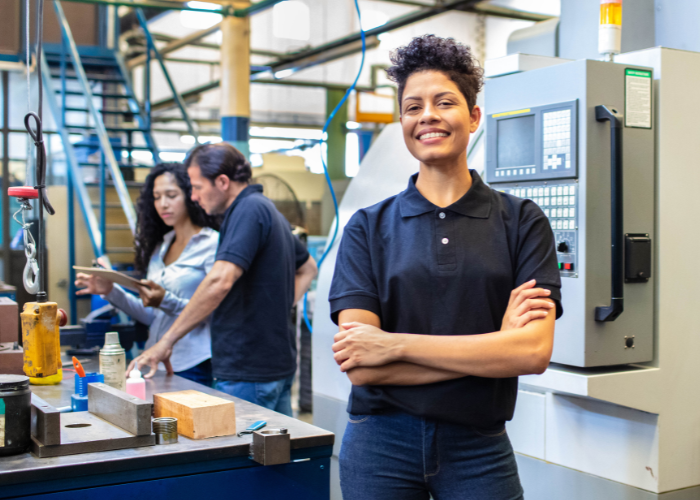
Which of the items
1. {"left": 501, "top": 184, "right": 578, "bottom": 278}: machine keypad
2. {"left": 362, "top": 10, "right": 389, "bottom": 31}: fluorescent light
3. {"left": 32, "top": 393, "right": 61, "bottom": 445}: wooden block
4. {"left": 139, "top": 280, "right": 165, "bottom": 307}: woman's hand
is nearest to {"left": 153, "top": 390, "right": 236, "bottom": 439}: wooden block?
{"left": 32, "top": 393, "right": 61, "bottom": 445}: wooden block

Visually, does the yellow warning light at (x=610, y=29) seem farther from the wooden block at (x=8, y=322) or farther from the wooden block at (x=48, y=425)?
the wooden block at (x=8, y=322)

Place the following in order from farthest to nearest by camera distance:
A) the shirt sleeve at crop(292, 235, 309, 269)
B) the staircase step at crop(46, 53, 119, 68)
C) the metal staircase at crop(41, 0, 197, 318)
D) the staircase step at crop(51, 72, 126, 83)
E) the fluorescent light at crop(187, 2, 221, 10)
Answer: the staircase step at crop(46, 53, 119, 68) < the staircase step at crop(51, 72, 126, 83) < the fluorescent light at crop(187, 2, 221, 10) < the metal staircase at crop(41, 0, 197, 318) < the shirt sleeve at crop(292, 235, 309, 269)

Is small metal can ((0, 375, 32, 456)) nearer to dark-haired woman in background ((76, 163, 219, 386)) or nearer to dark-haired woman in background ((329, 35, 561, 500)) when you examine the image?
dark-haired woman in background ((329, 35, 561, 500))

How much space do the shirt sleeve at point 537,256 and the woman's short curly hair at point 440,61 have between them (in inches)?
11.2

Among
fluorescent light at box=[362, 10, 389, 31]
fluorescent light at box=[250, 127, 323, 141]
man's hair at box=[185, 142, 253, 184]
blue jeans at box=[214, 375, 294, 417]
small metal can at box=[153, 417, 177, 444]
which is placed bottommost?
blue jeans at box=[214, 375, 294, 417]

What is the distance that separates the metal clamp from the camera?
61.1 inches

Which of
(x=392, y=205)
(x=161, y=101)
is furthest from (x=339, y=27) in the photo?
(x=392, y=205)

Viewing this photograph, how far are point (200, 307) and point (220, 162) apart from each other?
558 mm

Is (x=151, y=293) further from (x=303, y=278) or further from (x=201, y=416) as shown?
(x=201, y=416)

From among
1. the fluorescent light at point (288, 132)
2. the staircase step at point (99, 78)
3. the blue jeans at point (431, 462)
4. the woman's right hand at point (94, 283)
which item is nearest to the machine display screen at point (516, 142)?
the blue jeans at point (431, 462)

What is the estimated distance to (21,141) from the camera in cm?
736

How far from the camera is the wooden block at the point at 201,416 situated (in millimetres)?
1613

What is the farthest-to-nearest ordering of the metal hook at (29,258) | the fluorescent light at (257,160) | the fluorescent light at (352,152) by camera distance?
the fluorescent light at (352,152)
the fluorescent light at (257,160)
the metal hook at (29,258)

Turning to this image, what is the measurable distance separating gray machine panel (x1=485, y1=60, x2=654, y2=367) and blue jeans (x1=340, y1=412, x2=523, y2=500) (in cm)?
92
